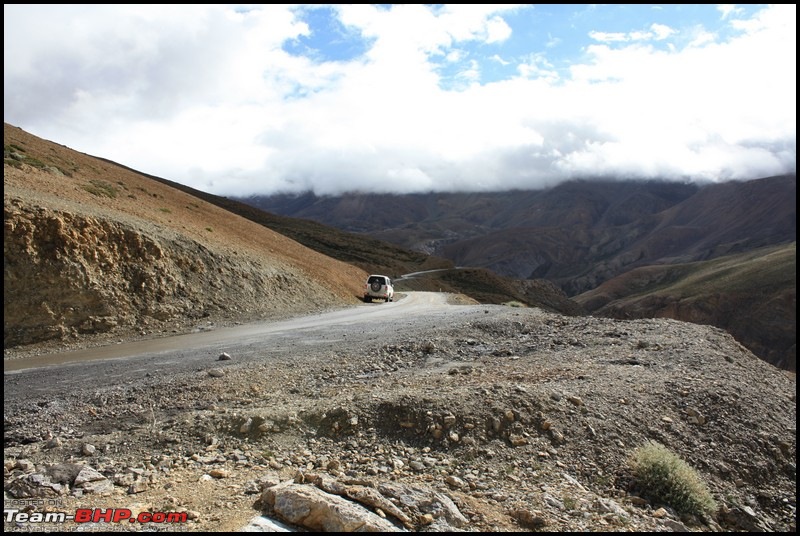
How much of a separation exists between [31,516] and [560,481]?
5.41m

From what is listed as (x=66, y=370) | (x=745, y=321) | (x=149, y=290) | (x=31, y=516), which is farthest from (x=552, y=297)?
(x=31, y=516)

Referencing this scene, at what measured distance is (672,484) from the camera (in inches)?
240

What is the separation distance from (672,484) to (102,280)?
1953cm

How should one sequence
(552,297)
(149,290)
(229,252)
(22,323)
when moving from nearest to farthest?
(22,323)
(149,290)
(229,252)
(552,297)

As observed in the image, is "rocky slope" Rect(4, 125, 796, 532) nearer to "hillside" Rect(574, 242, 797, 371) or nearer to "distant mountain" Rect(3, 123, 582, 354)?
"distant mountain" Rect(3, 123, 582, 354)

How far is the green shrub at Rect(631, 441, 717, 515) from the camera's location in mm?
6012

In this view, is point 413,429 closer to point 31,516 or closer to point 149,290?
point 31,516

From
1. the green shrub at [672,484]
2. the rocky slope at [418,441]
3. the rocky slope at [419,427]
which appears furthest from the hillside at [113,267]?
the green shrub at [672,484]

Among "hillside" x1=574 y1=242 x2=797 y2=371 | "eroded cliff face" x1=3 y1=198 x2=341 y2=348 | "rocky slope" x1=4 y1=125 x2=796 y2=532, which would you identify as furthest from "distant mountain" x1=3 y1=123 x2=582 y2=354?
"hillside" x1=574 y1=242 x2=797 y2=371

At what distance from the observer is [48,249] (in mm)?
18125

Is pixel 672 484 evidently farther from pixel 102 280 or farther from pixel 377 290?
pixel 377 290

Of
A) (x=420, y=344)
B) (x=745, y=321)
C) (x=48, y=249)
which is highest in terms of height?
(x=48, y=249)

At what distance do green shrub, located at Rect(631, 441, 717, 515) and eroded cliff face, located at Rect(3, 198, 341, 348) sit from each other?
17.5 meters

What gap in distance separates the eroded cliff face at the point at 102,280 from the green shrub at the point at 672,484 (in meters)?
17.5
